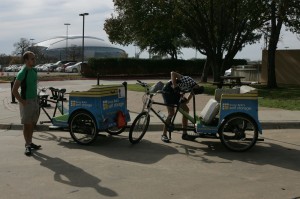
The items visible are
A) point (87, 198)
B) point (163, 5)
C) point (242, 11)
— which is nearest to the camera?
point (87, 198)

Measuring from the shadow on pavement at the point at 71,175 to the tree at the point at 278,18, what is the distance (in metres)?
17.2

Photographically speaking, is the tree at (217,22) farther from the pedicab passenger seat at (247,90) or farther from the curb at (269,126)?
the pedicab passenger seat at (247,90)

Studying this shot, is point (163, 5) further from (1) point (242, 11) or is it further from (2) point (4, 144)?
(2) point (4, 144)

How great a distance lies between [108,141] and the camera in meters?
9.15

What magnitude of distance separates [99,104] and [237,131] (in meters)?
2.70

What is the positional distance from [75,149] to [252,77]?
24397 mm

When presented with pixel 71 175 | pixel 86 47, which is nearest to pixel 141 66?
pixel 71 175

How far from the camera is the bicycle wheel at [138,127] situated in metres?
8.71

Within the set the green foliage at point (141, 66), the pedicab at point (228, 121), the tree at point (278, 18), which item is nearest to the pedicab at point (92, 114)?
the pedicab at point (228, 121)

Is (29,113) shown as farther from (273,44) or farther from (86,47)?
(86,47)

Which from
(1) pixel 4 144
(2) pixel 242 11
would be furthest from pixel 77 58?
(1) pixel 4 144

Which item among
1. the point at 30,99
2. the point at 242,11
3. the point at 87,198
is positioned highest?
the point at 242,11

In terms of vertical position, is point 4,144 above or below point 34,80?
below

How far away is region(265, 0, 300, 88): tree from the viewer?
21952 mm
